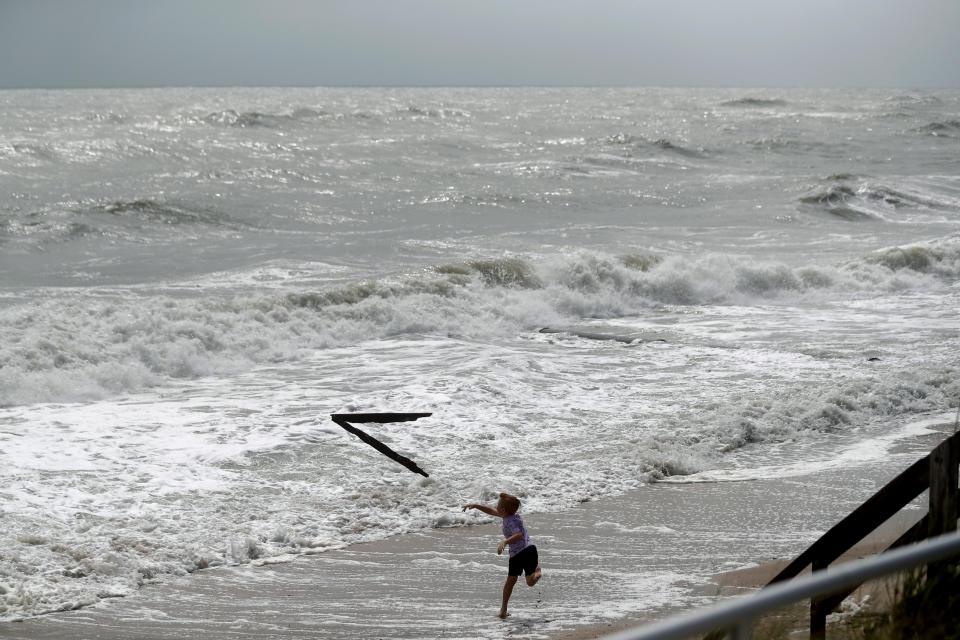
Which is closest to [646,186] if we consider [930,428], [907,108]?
[930,428]

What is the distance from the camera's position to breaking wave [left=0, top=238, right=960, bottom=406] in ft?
44.4

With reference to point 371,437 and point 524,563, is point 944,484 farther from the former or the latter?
point 371,437

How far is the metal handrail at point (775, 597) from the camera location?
2121 millimetres

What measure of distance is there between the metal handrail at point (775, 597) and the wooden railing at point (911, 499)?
1502 mm

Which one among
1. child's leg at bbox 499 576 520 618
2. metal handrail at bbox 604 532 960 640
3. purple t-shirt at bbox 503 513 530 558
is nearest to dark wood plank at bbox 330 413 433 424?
purple t-shirt at bbox 503 513 530 558

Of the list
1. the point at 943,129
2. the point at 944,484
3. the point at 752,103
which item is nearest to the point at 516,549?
the point at 944,484

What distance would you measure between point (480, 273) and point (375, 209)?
37.9ft

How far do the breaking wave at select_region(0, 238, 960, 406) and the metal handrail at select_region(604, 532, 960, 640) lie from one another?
11.0 metres

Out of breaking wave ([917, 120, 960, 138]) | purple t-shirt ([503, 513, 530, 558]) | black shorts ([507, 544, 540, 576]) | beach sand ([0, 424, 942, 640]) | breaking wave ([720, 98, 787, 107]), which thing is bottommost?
beach sand ([0, 424, 942, 640])

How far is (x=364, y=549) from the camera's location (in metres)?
7.80

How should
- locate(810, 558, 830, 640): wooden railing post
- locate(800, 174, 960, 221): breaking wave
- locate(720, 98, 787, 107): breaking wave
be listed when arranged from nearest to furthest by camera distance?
locate(810, 558, 830, 640): wooden railing post
locate(800, 174, 960, 221): breaking wave
locate(720, 98, 787, 107): breaking wave

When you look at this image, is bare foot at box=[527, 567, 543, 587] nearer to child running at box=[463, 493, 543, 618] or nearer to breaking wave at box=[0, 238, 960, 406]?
child running at box=[463, 493, 543, 618]

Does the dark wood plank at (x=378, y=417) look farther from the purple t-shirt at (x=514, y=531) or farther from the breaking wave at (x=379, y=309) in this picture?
the breaking wave at (x=379, y=309)

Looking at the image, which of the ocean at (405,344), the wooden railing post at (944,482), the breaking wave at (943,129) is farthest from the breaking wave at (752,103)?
the wooden railing post at (944,482)
